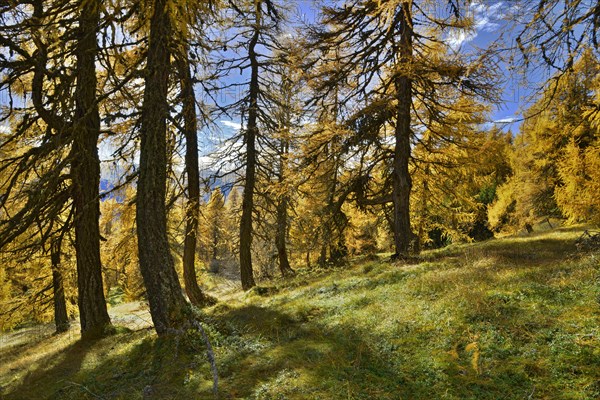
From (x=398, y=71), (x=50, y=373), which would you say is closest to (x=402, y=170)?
(x=398, y=71)

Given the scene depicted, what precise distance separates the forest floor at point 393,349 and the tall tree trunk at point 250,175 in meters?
6.20

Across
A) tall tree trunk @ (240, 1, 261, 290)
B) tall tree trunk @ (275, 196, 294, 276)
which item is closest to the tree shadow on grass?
tall tree trunk @ (240, 1, 261, 290)

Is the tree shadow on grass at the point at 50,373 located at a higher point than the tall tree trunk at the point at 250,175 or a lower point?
lower

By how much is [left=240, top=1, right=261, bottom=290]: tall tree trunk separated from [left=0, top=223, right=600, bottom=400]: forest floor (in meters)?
6.20

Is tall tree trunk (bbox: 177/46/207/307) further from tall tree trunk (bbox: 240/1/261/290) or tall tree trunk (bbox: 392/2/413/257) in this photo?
tall tree trunk (bbox: 392/2/413/257)

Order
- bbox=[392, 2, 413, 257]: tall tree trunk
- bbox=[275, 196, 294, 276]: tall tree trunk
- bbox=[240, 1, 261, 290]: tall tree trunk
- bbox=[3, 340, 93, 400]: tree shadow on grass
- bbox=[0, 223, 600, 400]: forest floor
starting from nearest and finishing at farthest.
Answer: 1. bbox=[0, 223, 600, 400]: forest floor
2. bbox=[3, 340, 93, 400]: tree shadow on grass
3. bbox=[392, 2, 413, 257]: tall tree trunk
4. bbox=[240, 1, 261, 290]: tall tree trunk
5. bbox=[275, 196, 294, 276]: tall tree trunk

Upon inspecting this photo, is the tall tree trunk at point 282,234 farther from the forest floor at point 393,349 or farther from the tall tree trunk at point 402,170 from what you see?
the forest floor at point 393,349

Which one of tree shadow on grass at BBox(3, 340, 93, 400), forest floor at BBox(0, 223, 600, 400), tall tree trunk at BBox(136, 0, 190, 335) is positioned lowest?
tree shadow on grass at BBox(3, 340, 93, 400)

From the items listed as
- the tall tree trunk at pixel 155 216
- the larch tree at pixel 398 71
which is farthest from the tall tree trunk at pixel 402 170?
the tall tree trunk at pixel 155 216

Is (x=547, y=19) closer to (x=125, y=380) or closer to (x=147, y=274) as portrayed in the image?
(x=147, y=274)

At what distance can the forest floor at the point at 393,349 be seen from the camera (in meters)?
3.44

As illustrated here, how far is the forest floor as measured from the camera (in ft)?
11.3

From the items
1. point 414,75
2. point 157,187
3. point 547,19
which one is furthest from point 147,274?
point 414,75

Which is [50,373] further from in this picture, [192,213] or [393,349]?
[393,349]
